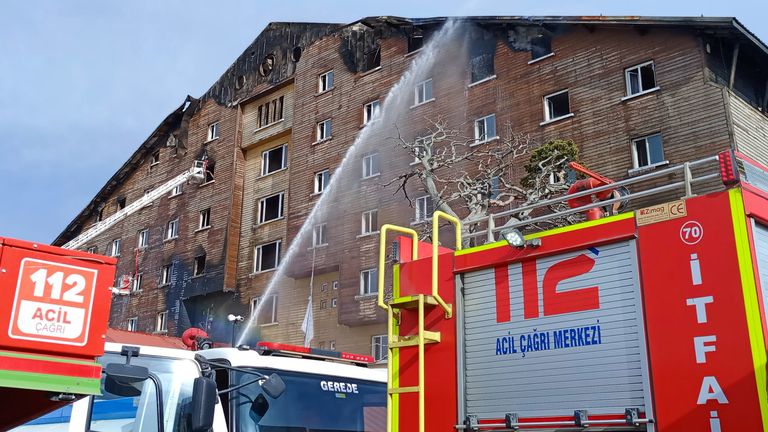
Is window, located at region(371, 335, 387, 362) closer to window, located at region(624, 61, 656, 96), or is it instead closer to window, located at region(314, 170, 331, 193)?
window, located at region(314, 170, 331, 193)

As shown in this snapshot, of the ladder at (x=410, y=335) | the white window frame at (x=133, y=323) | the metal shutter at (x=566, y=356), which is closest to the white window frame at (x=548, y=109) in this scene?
the ladder at (x=410, y=335)

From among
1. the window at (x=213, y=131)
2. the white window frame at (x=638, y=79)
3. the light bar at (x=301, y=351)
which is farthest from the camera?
the window at (x=213, y=131)

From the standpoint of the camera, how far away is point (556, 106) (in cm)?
2294

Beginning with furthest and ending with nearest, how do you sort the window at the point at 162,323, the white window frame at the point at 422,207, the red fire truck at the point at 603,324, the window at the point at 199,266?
the window at the point at 162,323 < the window at the point at 199,266 < the white window frame at the point at 422,207 < the red fire truck at the point at 603,324

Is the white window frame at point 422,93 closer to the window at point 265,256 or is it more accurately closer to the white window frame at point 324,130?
the white window frame at point 324,130

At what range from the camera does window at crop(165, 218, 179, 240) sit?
1473 inches

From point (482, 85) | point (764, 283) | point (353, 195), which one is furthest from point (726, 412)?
point (353, 195)

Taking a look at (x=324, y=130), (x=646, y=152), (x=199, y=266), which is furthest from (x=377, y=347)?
(x=199, y=266)

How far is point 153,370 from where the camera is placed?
250 inches

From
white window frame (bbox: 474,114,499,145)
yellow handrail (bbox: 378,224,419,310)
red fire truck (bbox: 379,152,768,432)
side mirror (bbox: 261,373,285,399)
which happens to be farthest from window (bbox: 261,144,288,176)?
side mirror (bbox: 261,373,285,399)

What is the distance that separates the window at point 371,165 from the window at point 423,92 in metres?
2.55

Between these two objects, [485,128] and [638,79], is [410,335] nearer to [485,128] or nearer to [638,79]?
[638,79]

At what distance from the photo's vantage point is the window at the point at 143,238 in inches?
1559

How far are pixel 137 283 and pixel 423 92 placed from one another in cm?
2040
